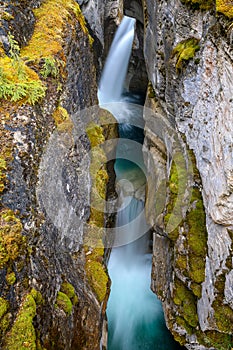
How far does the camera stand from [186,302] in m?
6.86

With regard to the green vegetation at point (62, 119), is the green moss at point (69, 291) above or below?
below

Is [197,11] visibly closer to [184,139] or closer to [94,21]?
[184,139]

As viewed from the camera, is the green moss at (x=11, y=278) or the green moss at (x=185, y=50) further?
the green moss at (x=185, y=50)

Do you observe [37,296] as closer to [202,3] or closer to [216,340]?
[216,340]

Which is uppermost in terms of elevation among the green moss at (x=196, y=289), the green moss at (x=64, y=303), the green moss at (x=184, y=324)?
the green moss at (x=64, y=303)

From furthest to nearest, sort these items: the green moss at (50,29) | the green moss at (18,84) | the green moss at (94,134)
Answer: the green moss at (94,134), the green moss at (50,29), the green moss at (18,84)

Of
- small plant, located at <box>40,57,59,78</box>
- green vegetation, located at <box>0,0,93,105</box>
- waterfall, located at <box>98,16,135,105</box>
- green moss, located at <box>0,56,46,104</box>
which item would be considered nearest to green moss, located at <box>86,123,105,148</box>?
green vegetation, located at <box>0,0,93,105</box>

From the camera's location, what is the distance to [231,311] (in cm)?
572

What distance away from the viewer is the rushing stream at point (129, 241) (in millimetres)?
8844

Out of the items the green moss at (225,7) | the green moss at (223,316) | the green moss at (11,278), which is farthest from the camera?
the green moss at (223,316)

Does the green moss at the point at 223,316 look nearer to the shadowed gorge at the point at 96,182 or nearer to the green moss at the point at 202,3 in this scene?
the shadowed gorge at the point at 96,182

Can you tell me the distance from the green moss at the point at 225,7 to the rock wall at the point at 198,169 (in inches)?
0.9

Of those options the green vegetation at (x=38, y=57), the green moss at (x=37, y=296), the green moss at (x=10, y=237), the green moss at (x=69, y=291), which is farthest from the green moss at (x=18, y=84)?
the green moss at (x=69, y=291)

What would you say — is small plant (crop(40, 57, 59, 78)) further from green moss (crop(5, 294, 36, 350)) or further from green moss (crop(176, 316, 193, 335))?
green moss (crop(176, 316, 193, 335))
